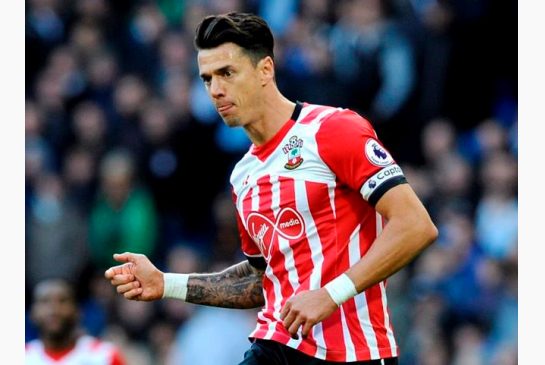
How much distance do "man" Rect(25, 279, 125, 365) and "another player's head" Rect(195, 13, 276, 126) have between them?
3.50 metres

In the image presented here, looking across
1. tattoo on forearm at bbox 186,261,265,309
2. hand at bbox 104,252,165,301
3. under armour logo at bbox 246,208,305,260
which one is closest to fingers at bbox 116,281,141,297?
hand at bbox 104,252,165,301

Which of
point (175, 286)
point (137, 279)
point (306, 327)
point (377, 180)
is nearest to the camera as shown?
point (306, 327)

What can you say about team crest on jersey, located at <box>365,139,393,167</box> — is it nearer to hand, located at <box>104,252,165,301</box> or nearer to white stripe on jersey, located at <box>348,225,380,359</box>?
white stripe on jersey, located at <box>348,225,380,359</box>

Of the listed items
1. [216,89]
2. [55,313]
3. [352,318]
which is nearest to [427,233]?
A: [352,318]

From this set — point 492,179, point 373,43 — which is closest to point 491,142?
point 492,179

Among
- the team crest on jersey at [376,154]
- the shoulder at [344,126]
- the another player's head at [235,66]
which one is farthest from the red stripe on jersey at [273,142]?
the team crest on jersey at [376,154]

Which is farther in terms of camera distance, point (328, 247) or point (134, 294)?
point (134, 294)

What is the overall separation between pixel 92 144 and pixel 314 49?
8.04ft

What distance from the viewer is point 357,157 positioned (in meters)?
5.13

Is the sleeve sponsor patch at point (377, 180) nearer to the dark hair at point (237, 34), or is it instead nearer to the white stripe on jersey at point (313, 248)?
the white stripe on jersey at point (313, 248)

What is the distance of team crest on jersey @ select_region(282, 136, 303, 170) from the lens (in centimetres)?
538

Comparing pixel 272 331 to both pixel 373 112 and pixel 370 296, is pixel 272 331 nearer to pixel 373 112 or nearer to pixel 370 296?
pixel 370 296

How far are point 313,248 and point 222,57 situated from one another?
3.12 ft

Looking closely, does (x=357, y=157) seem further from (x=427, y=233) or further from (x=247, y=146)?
(x=247, y=146)
